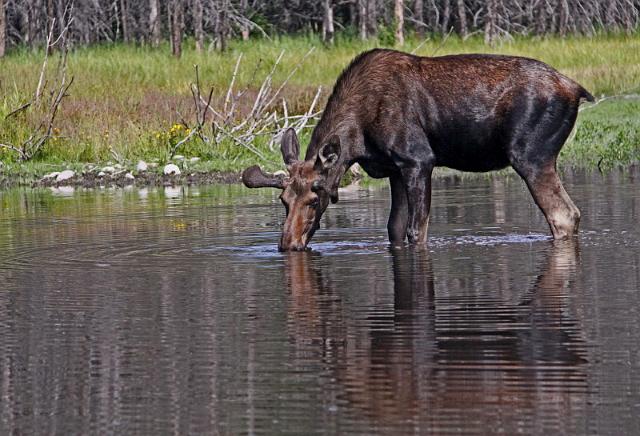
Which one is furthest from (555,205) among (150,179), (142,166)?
(142,166)

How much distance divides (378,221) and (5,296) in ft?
17.7

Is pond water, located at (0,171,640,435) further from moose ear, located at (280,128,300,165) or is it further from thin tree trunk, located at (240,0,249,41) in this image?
thin tree trunk, located at (240,0,249,41)

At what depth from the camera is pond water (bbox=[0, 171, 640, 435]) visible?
6.31m

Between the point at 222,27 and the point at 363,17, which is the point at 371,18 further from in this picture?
the point at 222,27

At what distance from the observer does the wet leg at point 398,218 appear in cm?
1292

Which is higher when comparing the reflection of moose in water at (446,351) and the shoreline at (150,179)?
the reflection of moose in water at (446,351)

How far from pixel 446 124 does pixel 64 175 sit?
401 inches

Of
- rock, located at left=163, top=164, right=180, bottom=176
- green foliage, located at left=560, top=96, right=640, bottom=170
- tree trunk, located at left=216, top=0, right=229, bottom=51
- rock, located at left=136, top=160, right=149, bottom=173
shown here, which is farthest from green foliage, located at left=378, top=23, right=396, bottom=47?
rock, located at left=163, top=164, right=180, bottom=176

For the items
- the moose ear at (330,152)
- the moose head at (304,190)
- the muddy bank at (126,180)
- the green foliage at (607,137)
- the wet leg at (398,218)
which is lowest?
the muddy bank at (126,180)

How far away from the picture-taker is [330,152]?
12.3 m

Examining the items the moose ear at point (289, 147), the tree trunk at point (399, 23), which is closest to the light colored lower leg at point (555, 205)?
the moose ear at point (289, 147)

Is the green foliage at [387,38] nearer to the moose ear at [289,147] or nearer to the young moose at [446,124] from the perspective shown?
the young moose at [446,124]

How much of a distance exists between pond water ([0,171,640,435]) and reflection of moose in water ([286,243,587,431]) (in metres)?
0.02

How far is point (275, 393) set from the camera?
22.0ft
